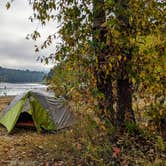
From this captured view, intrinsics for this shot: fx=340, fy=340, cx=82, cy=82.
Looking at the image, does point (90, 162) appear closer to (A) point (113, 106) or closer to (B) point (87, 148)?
(B) point (87, 148)

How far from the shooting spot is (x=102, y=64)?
6.15 metres

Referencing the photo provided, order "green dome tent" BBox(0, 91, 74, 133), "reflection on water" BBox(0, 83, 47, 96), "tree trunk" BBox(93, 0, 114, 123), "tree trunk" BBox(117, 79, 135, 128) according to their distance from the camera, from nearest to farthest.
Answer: "tree trunk" BBox(93, 0, 114, 123), "tree trunk" BBox(117, 79, 135, 128), "green dome tent" BBox(0, 91, 74, 133), "reflection on water" BBox(0, 83, 47, 96)

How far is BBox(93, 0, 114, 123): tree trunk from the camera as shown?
6.07 m

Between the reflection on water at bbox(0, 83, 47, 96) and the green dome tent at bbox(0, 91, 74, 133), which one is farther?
the reflection on water at bbox(0, 83, 47, 96)

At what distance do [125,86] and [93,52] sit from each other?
1.25 m

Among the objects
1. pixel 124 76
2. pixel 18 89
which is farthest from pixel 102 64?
pixel 18 89

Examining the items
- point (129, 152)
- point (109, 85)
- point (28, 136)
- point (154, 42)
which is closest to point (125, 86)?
point (109, 85)

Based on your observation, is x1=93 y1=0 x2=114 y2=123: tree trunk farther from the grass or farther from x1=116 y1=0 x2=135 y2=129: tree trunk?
the grass

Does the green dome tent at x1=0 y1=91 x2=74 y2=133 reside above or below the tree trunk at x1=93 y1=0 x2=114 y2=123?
below

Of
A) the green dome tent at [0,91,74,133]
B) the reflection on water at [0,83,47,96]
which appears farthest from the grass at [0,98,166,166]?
the green dome tent at [0,91,74,133]

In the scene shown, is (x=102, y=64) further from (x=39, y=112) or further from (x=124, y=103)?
(x=39, y=112)

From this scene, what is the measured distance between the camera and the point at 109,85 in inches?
273

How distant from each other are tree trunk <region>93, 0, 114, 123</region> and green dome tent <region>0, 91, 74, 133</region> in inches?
143

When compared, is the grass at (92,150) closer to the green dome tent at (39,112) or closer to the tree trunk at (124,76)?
the tree trunk at (124,76)
